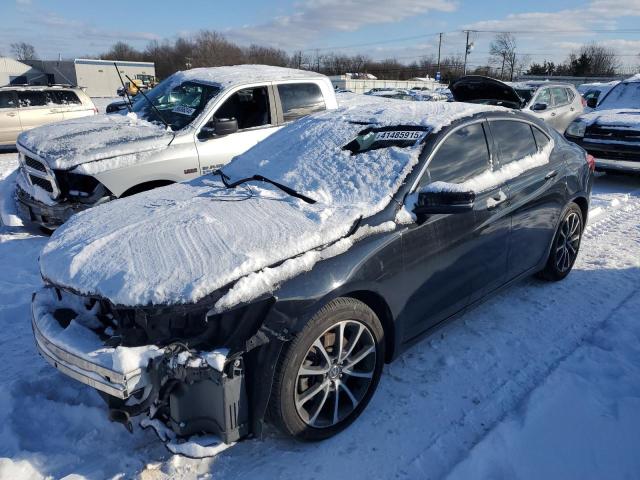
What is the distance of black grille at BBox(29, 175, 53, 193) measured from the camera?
4.96 metres

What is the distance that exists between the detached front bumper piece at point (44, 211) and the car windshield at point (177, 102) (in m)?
1.47

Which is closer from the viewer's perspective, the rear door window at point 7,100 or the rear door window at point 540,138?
the rear door window at point 540,138

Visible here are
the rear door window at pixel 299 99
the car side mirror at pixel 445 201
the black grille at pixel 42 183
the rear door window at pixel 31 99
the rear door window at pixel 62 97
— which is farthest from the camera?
the rear door window at pixel 62 97

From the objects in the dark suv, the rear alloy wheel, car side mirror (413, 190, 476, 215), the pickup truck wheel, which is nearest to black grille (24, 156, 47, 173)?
the pickup truck wheel

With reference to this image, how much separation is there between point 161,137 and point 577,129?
7.53 metres

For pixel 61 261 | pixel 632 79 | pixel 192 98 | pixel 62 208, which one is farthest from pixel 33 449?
pixel 632 79

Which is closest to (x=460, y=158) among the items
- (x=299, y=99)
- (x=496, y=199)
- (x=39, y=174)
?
(x=496, y=199)

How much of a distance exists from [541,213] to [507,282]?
2.25 feet

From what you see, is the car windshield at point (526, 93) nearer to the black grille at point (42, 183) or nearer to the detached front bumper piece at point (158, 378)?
the black grille at point (42, 183)

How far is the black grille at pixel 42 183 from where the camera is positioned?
4.96 m

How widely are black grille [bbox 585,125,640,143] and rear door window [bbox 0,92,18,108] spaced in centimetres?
1297

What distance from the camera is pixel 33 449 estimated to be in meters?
2.50

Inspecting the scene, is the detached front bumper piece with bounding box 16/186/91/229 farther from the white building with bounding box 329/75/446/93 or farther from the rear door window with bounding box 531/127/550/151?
the white building with bounding box 329/75/446/93

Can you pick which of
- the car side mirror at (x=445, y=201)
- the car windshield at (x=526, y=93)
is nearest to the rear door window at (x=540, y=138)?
the car side mirror at (x=445, y=201)
